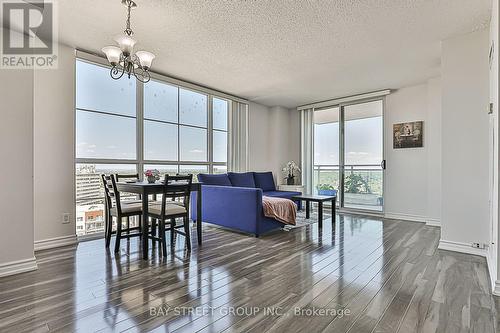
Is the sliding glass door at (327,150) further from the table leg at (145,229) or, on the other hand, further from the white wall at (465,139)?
the table leg at (145,229)

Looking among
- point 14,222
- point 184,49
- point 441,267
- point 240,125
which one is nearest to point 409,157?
point 441,267

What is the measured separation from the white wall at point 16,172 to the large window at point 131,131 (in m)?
1.07

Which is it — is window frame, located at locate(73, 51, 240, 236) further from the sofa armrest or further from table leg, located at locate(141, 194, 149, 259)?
table leg, located at locate(141, 194, 149, 259)

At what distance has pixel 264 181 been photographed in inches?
244

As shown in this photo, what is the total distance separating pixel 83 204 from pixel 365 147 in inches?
220

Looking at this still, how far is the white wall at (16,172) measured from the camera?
2.54 meters

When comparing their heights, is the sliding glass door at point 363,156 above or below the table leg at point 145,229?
above

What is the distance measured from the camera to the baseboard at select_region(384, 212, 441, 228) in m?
4.69

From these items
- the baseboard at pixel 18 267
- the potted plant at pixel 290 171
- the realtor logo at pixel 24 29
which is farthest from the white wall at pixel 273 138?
the baseboard at pixel 18 267

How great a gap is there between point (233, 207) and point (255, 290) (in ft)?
6.41

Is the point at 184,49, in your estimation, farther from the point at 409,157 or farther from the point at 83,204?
the point at 409,157

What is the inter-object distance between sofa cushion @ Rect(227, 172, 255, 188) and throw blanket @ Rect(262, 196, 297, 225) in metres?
1.39

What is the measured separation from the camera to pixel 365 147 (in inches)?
235

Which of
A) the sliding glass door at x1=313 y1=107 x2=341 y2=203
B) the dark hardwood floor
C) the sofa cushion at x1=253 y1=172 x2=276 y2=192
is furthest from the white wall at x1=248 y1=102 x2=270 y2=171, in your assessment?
the dark hardwood floor
